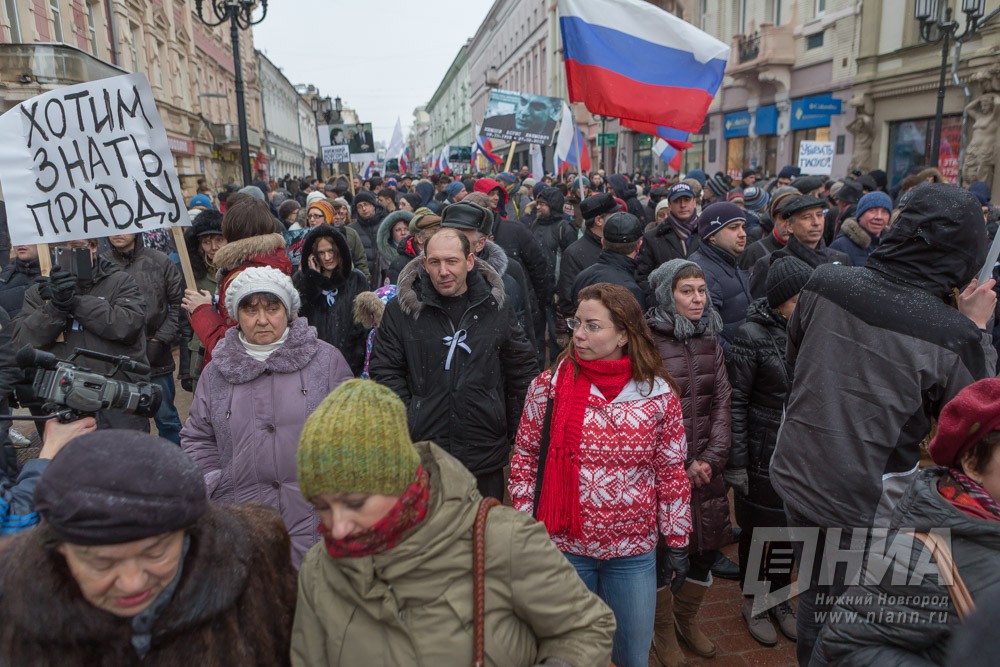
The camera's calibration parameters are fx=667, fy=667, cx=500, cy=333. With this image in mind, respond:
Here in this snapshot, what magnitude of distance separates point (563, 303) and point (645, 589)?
11.9ft

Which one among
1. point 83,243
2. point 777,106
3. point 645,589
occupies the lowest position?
point 645,589

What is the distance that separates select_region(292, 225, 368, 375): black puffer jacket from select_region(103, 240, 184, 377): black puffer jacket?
127 cm

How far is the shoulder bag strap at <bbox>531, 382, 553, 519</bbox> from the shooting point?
8.87 ft

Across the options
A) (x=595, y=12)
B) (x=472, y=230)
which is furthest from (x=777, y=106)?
(x=472, y=230)

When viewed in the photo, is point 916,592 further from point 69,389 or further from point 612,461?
point 69,389

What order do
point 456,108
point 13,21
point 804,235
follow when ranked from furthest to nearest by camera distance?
point 456,108
point 13,21
point 804,235

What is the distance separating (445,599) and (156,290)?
400cm

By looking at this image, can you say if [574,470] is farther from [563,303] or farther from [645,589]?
[563,303]

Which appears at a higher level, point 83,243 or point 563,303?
point 83,243

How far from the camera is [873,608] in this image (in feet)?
5.40

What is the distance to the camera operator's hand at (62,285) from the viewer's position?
130 inches

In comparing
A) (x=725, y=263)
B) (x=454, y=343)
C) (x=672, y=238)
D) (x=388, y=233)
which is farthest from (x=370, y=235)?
(x=454, y=343)

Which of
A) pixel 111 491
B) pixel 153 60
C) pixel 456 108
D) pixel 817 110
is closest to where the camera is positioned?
pixel 111 491

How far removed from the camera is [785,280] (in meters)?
3.26
